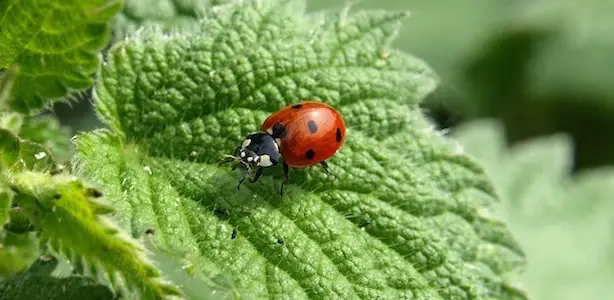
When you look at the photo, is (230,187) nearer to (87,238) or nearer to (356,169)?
(356,169)

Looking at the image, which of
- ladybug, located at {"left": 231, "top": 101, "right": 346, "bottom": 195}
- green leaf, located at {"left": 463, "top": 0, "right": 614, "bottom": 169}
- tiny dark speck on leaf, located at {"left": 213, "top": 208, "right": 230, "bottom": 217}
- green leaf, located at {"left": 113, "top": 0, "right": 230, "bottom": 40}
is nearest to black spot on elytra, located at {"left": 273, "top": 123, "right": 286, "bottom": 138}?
ladybug, located at {"left": 231, "top": 101, "right": 346, "bottom": 195}

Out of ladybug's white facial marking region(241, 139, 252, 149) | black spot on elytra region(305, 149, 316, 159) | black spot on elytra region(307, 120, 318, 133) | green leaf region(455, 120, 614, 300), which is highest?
green leaf region(455, 120, 614, 300)

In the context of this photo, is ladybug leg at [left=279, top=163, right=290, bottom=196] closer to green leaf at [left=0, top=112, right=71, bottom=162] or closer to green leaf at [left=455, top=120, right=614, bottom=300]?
green leaf at [left=0, top=112, right=71, bottom=162]

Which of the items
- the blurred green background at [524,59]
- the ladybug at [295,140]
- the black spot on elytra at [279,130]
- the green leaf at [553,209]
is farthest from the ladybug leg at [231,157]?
the blurred green background at [524,59]

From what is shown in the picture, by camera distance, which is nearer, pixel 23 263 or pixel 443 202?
pixel 23 263

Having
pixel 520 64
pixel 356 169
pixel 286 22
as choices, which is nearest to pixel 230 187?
pixel 356 169
